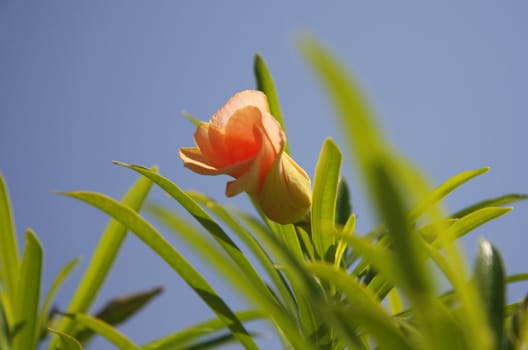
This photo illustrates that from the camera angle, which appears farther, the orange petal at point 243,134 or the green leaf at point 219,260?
the orange petal at point 243,134

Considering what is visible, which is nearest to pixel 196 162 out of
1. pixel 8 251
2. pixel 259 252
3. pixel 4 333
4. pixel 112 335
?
pixel 259 252

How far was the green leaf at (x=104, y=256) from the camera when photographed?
119cm

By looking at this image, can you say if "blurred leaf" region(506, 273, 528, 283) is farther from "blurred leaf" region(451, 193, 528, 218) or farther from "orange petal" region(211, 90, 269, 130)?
"orange petal" region(211, 90, 269, 130)

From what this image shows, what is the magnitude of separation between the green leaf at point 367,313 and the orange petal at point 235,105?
302 millimetres

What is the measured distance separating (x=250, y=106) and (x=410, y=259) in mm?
405

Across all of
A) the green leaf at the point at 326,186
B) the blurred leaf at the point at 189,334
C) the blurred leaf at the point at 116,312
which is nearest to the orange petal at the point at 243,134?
the green leaf at the point at 326,186

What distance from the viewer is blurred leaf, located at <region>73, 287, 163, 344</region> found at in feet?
4.06

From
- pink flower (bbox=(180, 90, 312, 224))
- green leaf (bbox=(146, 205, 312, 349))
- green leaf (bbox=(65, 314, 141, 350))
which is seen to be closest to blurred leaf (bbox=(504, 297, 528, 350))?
green leaf (bbox=(146, 205, 312, 349))

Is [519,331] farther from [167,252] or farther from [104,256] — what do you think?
[104,256]

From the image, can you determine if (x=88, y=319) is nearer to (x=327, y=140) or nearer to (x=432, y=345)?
(x=327, y=140)

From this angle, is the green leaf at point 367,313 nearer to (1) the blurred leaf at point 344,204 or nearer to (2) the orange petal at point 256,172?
(2) the orange petal at point 256,172

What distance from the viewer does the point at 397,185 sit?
11.6 inches

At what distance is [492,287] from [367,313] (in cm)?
20

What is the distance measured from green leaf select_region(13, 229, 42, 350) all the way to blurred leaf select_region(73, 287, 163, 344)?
0.15 metres
